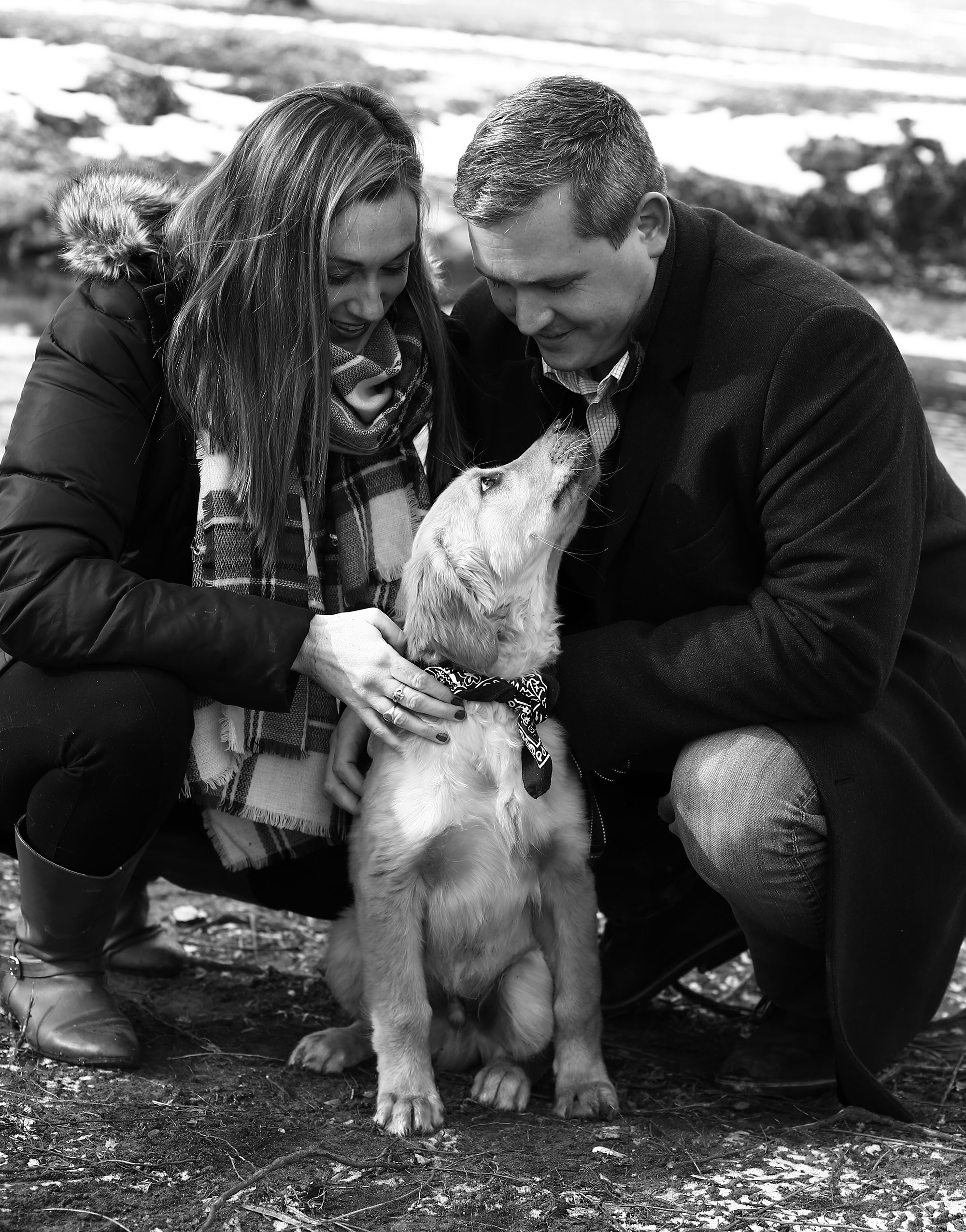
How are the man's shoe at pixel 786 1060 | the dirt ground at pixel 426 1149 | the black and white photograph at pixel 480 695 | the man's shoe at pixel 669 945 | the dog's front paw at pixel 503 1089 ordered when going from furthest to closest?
the man's shoe at pixel 669 945, the man's shoe at pixel 786 1060, the dog's front paw at pixel 503 1089, the black and white photograph at pixel 480 695, the dirt ground at pixel 426 1149

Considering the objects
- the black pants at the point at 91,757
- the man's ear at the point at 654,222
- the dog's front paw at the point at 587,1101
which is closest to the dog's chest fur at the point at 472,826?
the dog's front paw at the point at 587,1101

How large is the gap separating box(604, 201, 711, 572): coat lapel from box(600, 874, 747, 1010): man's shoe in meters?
1.03

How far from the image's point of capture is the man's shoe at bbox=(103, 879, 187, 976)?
11.4 feet

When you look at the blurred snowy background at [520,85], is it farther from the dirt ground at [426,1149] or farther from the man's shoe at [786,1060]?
the dirt ground at [426,1149]

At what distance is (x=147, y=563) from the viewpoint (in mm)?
3141

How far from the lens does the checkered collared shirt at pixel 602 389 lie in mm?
3043

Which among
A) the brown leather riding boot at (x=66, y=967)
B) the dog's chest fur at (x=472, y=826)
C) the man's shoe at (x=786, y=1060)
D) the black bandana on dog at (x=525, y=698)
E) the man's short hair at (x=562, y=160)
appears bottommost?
the man's shoe at (x=786, y=1060)

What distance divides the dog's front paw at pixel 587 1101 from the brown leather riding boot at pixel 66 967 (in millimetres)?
898

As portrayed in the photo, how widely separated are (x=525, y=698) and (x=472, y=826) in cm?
30

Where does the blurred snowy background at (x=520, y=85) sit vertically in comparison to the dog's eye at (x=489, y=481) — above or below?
above

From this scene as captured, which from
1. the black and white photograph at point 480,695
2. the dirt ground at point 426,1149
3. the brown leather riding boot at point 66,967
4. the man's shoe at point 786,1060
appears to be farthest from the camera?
the man's shoe at point 786,1060

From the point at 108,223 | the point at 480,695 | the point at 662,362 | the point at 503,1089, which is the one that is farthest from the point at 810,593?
the point at 108,223

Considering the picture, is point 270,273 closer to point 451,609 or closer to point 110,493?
point 110,493

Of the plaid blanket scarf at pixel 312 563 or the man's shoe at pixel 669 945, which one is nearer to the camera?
the plaid blanket scarf at pixel 312 563
